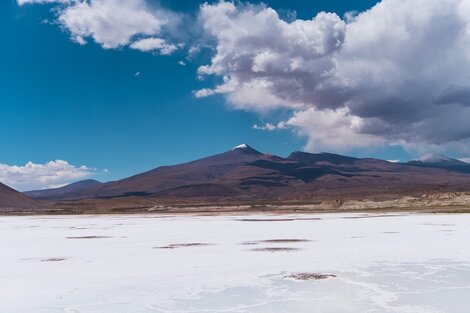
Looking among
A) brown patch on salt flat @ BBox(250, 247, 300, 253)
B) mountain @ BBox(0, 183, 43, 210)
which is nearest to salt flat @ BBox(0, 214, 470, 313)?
brown patch on salt flat @ BBox(250, 247, 300, 253)

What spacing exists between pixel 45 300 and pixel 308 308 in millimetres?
7102

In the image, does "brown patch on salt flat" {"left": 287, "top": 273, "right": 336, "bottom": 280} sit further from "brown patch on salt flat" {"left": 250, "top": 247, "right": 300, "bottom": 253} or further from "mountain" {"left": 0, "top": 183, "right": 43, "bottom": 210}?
"mountain" {"left": 0, "top": 183, "right": 43, "bottom": 210}

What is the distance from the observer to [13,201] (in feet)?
485

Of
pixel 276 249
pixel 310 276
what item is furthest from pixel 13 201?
pixel 310 276

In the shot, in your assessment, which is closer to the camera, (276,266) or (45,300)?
(45,300)

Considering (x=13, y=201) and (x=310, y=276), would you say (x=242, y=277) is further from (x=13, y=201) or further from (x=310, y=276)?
(x=13, y=201)

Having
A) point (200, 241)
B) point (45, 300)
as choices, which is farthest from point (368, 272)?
point (200, 241)

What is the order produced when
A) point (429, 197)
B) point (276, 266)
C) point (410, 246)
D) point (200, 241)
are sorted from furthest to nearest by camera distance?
point (429, 197) → point (200, 241) → point (410, 246) → point (276, 266)

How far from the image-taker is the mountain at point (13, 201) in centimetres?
14150

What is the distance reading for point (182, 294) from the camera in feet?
47.2

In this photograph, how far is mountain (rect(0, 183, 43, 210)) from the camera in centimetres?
14150

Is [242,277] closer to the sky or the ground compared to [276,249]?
closer to the ground

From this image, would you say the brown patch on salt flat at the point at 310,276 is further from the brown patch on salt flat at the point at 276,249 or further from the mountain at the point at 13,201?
the mountain at the point at 13,201

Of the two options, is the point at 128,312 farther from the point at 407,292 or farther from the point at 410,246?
the point at 410,246
